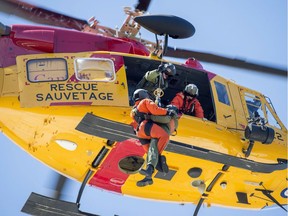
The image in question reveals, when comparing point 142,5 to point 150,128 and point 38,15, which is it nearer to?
point 38,15

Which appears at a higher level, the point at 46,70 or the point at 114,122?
the point at 46,70

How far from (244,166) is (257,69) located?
5.34 feet

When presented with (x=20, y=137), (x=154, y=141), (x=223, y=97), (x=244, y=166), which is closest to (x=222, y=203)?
(x=244, y=166)

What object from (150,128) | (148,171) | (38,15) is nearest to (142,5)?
(38,15)

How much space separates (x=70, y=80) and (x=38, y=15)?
1694 mm

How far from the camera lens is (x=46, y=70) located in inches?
328

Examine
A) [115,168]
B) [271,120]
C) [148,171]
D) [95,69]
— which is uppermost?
[271,120]

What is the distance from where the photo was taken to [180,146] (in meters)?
8.66

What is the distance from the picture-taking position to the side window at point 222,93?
30.6ft

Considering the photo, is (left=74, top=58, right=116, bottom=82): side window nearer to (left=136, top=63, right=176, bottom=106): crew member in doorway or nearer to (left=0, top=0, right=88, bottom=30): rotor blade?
(left=136, top=63, right=176, bottom=106): crew member in doorway

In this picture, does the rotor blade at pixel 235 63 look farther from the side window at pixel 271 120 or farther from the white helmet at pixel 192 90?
the white helmet at pixel 192 90

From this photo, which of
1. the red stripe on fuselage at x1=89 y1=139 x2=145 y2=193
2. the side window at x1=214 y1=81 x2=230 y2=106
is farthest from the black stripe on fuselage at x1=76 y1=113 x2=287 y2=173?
the side window at x1=214 y1=81 x2=230 y2=106

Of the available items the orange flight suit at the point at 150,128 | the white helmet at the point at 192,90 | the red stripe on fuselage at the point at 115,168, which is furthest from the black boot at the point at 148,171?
the white helmet at the point at 192,90

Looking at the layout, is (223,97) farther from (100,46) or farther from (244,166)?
(100,46)
